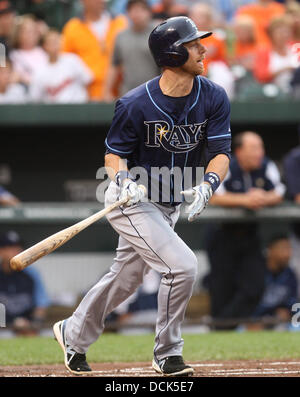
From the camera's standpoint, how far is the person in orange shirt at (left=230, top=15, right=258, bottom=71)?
913 centimetres

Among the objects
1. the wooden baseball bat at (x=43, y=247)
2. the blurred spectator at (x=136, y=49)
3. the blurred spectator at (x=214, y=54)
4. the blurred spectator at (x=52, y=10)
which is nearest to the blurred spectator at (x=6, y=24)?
the blurred spectator at (x=52, y=10)

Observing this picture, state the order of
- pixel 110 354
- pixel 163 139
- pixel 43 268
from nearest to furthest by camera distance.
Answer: pixel 163 139 < pixel 110 354 < pixel 43 268

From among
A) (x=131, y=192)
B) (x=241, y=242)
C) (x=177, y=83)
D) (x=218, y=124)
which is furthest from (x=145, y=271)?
(x=241, y=242)

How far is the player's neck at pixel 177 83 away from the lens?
4.58 m

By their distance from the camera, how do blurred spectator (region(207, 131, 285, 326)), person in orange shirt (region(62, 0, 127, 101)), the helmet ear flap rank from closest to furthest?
the helmet ear flap → blurred spectator (region(207, 131, 285, 326)) → person in orange shirt (region(62, 0, 127, 101))

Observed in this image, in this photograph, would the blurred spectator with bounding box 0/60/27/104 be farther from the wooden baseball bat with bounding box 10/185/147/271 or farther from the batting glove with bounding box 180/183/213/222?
the batting glove with bounding box 180/183/213/222

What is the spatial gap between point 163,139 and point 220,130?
34 cm

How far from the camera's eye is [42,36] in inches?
374

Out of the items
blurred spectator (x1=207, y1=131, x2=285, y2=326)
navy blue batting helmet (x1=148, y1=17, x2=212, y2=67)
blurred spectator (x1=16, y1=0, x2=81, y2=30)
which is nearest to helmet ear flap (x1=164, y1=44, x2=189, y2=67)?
navy blue batting helmet (x1=148, y1=17, x2=212, y2=67)

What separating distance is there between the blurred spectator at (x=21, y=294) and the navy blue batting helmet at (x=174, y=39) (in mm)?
4241

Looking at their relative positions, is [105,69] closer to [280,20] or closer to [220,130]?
[280,20]

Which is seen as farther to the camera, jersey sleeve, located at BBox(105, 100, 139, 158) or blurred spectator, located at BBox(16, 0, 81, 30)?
blurred spectator, located at BBox(16, 0, 81, 30)

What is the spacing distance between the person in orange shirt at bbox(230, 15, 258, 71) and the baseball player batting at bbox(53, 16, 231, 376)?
4.55 m
